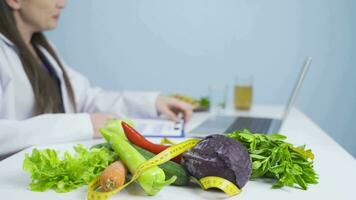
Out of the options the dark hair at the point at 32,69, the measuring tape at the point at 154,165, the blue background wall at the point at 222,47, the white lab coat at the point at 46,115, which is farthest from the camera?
the blue background wall at the point at 222,47

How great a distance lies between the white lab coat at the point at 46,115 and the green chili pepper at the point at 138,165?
1.32 ft

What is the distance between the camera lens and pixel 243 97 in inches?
81.0

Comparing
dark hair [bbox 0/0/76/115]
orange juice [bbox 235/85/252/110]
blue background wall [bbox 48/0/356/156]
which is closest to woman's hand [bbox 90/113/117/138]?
dark hair [bbox 0/0/76/115]

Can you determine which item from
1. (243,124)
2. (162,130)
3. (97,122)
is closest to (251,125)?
→ (243,124)

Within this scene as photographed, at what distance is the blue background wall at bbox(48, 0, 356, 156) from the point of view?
3086mm

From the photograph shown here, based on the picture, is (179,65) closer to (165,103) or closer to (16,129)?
(165,103)

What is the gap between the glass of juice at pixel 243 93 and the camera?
2.05 m

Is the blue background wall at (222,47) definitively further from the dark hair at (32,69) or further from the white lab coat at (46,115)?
the dark hair at (32,69)

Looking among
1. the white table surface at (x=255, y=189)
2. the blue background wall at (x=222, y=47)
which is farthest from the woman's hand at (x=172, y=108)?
the blue background wall at (x=222, y=47)

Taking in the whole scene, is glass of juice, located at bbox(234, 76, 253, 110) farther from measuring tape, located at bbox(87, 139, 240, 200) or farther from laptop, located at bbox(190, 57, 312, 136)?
measuring tape, located at bbox(87, 139, 240, 200)

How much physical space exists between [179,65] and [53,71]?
153cm

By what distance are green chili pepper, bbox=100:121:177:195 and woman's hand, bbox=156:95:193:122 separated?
0.85m

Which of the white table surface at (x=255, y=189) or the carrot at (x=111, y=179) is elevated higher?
the carrot at (x=111, y=179)

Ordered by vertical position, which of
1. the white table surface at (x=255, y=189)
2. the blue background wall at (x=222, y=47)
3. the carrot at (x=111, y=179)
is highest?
the carrot at (x=111, y=179)
